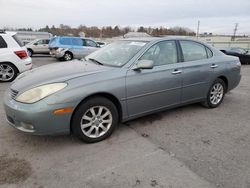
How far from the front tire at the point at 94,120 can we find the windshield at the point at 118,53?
739 millimetres

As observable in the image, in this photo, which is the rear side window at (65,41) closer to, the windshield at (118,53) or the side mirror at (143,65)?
the windshield at (118,53)

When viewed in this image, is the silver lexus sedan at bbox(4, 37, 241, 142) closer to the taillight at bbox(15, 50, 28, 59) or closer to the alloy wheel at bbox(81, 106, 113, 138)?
the alloy wheel at bbox(81, 106, 113, 138)

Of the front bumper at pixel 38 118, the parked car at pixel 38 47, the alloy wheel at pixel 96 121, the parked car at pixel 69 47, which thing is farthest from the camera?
the parked car at pixel 38 47

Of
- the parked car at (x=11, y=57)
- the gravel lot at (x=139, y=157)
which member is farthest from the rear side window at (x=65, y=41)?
the gravel lot at (x=139, y=157)

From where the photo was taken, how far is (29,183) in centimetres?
239

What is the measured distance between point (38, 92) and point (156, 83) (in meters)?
1.84

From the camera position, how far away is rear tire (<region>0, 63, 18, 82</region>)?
23.6 ft

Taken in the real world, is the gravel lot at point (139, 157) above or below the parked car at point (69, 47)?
below

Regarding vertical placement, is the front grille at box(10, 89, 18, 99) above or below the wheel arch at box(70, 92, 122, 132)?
above

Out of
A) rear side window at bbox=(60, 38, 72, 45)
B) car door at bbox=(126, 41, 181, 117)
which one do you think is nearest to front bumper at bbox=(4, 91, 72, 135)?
car door at bbox=(126, 41, 181, 117)

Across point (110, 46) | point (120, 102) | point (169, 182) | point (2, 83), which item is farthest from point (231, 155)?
point (2, 83)

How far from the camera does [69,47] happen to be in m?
14.1

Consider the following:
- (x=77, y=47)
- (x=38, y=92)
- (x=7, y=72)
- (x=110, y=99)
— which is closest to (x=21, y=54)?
(x=7, y=72)

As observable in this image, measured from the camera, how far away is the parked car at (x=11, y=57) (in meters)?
7.05
